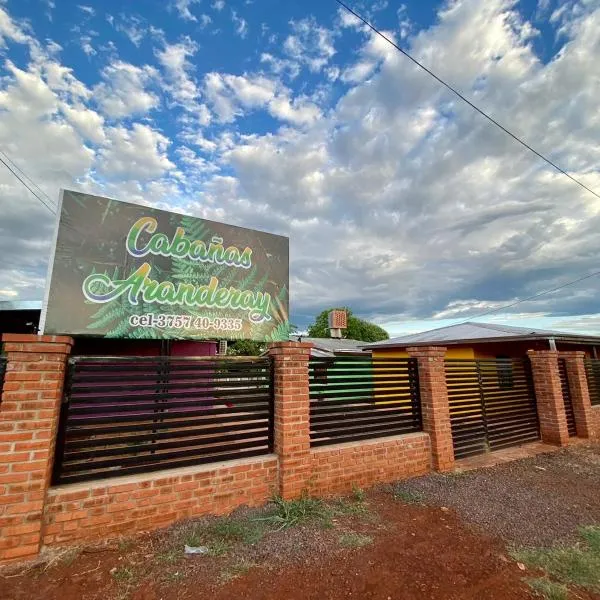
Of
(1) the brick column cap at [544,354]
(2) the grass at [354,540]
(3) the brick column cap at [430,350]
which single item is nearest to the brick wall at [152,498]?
(2) the grass at [354,540]

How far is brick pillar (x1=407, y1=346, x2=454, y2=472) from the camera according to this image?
16.6 feet

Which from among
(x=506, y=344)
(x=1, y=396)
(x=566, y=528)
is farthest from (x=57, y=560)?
(x=506, y=344)

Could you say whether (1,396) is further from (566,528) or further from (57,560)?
(566,528)

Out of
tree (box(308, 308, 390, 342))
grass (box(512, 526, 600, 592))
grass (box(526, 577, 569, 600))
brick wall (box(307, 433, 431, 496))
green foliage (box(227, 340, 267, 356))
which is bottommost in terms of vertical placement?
grass (box(512, 526, 600, 592))

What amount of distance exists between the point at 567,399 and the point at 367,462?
251 inches

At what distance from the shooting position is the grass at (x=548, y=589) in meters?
2.38

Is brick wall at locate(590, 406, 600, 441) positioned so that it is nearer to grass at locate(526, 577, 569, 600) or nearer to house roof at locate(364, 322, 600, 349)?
house roof at locate(364, 322, 600, 349)

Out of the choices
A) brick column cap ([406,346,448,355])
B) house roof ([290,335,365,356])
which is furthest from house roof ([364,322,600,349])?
brick column cap ([406,346,448,355])

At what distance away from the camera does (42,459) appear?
269cm

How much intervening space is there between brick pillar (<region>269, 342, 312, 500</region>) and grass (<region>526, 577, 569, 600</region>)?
2171mm

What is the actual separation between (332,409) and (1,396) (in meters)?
3.37

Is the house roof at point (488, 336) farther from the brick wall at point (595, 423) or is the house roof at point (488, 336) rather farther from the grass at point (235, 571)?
the grass at point (235, 571)

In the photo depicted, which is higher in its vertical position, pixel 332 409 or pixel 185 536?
pixel 332 409

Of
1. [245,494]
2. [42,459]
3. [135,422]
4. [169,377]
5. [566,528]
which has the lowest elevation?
[566,528]
